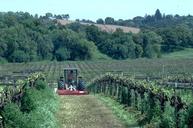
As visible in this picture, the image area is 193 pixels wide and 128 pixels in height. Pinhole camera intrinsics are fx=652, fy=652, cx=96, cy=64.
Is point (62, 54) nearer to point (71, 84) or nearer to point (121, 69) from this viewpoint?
point (121, 69)

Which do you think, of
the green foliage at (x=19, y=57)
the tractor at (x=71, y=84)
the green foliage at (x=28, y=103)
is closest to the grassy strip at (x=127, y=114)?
the green foliage at (x=28, y=103)

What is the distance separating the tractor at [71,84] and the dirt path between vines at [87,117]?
12806 millimetres

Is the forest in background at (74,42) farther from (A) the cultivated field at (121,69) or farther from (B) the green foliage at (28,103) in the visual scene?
(B) the green foliage at (28,103)

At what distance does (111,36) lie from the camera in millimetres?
152500

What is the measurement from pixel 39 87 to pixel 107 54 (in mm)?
112985

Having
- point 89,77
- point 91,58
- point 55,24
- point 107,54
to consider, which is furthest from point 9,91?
point 55,24

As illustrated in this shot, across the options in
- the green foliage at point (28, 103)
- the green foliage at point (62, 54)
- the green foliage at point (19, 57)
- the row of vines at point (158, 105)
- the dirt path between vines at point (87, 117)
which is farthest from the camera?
the green foliage at point (62, 54)

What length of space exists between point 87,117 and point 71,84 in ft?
79.4

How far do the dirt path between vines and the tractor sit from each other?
12806mm

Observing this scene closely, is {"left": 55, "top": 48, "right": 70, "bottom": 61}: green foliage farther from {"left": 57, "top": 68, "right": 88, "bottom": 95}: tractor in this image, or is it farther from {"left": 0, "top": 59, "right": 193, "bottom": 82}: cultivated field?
{"left": 57, "top": 68, "right": 88, "bottom": 95}: tractor

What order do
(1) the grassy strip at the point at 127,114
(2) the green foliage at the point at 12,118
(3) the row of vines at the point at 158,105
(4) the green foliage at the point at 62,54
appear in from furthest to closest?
(4) the green foliage at the point at 62,54, (1) the grassy strip at the point at 127,114, (3) the row of vines at the point at 158,105, (2) the green foliage at the point at 12,118

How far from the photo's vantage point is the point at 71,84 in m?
48.9

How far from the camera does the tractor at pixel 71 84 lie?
4451 centimetres

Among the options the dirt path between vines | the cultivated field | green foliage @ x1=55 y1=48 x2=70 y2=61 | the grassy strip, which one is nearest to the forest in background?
green foliage @ x1=55 y1=48 x2=70 y2=61
